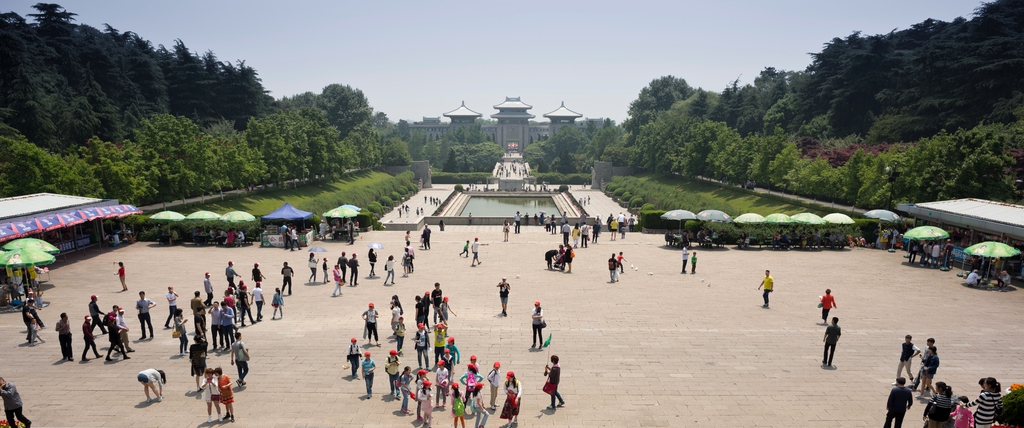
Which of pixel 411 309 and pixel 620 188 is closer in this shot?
pixel 411 309

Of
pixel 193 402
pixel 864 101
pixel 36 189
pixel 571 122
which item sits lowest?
pixel 193 402

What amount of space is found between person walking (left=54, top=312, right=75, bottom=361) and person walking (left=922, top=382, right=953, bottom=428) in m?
16.1

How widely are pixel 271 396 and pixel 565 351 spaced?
6.19m

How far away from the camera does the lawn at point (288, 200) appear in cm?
3884

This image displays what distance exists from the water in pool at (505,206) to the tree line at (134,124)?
540 inches

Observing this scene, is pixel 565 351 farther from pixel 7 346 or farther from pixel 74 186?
pixel 74 186

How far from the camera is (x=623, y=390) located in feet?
39.1

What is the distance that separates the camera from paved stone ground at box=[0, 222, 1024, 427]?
11047 millimetres

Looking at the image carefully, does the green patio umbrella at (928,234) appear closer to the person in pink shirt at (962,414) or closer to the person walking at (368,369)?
the person in pink shirt at (962,414)

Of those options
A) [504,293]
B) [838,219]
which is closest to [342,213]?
[504,293]

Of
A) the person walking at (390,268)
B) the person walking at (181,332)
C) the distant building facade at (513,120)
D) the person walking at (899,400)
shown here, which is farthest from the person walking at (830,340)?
the distant building facade at (513,120)

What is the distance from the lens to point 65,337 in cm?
1313

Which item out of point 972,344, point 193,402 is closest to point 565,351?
point 193,402

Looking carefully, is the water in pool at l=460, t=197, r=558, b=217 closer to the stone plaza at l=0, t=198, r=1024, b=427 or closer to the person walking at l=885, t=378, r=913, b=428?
the stone plaza at l=0, t=198, r=1024, b=427
